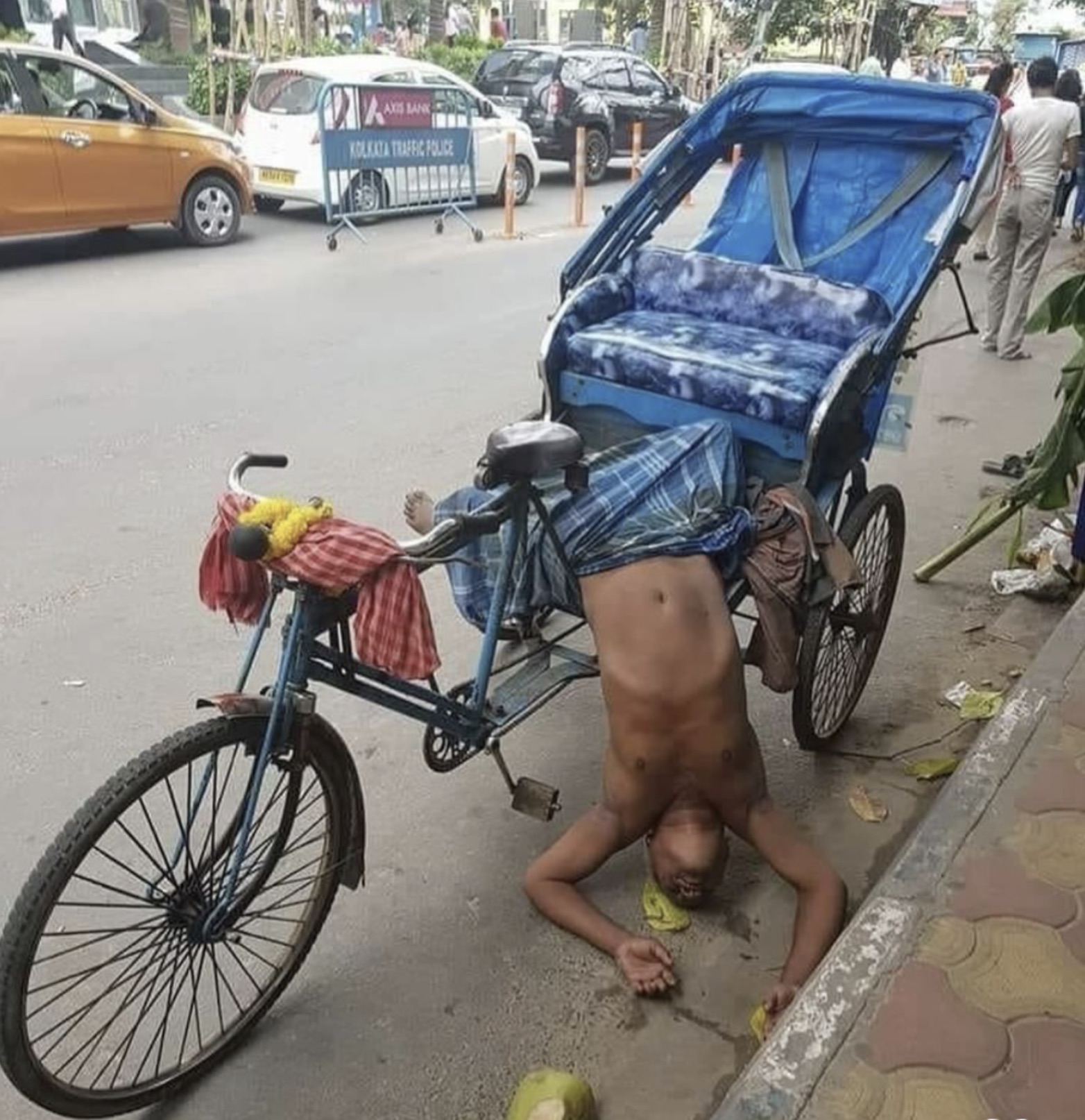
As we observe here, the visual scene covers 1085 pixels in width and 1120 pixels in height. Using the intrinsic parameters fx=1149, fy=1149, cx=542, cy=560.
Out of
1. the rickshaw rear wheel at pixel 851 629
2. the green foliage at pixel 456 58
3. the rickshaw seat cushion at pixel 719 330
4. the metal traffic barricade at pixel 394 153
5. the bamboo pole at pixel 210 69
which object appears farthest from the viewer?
the green foliage at pixel 456 58

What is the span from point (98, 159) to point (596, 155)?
7.66m

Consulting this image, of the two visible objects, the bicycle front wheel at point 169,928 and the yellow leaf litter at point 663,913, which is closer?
the bicycle front wheel at point 169,928

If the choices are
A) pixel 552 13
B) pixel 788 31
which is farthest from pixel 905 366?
pixel 552 13

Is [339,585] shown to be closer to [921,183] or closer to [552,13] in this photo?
[921,183]

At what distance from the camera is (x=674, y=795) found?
2475 millimetres

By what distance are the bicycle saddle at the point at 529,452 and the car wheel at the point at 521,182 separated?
1082 centimetres

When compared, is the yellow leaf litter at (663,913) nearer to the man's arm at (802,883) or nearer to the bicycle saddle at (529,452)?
the man's arm at (802,883)

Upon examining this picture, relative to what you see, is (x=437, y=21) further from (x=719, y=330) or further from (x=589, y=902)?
(x=589, y=902)

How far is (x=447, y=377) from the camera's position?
649 cm

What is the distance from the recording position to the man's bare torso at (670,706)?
2461 millimetres

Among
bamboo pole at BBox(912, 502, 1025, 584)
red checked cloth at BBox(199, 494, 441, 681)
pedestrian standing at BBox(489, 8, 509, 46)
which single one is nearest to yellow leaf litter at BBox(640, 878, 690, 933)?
red checked cloth at BBox(199, 494, 441, 681)

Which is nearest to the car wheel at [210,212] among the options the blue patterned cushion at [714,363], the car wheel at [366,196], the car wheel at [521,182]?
the car wheel at [366,196]

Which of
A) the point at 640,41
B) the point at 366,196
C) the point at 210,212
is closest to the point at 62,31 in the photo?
the point at 366,196

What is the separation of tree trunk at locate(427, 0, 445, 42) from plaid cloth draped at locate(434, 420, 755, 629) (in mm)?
21824
